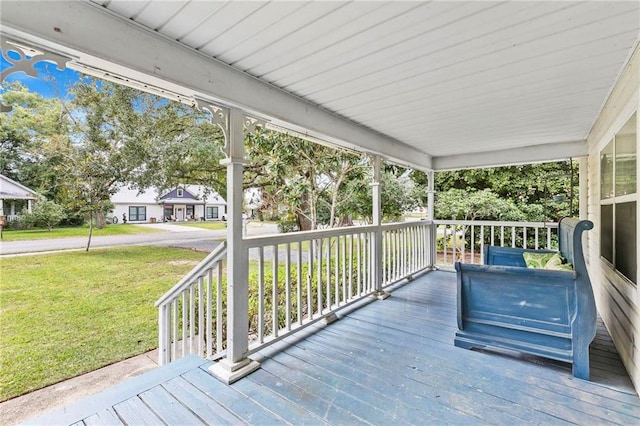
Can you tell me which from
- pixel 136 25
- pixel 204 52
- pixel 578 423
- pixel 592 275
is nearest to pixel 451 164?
pixel 592 275

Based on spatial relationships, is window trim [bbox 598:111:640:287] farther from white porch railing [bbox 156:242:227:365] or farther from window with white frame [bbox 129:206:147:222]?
window with white frame [bbox 129:206:147:222]

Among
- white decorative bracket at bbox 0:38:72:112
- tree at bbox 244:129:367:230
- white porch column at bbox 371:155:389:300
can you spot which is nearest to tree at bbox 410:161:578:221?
tree at bbox 244:129:367:230

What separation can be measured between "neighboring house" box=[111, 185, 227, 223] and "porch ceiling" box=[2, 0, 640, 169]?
4.93 meters

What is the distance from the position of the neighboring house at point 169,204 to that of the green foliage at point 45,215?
1398 millimetres

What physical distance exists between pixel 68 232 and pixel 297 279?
551cm

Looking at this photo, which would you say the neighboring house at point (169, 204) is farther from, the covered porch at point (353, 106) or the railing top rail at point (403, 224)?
the covered porch at point (353, 106)

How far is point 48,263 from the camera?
577 cm

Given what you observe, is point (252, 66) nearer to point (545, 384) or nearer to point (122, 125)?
point (545, 384)

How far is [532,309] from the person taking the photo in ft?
7.25

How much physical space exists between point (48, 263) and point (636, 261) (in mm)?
8575

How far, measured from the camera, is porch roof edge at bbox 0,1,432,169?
1.26 meters

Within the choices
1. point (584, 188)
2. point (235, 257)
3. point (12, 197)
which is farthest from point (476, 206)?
point (12, 197)

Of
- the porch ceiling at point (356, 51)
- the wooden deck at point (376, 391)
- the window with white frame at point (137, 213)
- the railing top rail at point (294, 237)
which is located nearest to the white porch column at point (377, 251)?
the railing top rail at point (294, 237)

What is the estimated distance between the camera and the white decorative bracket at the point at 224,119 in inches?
79.3
